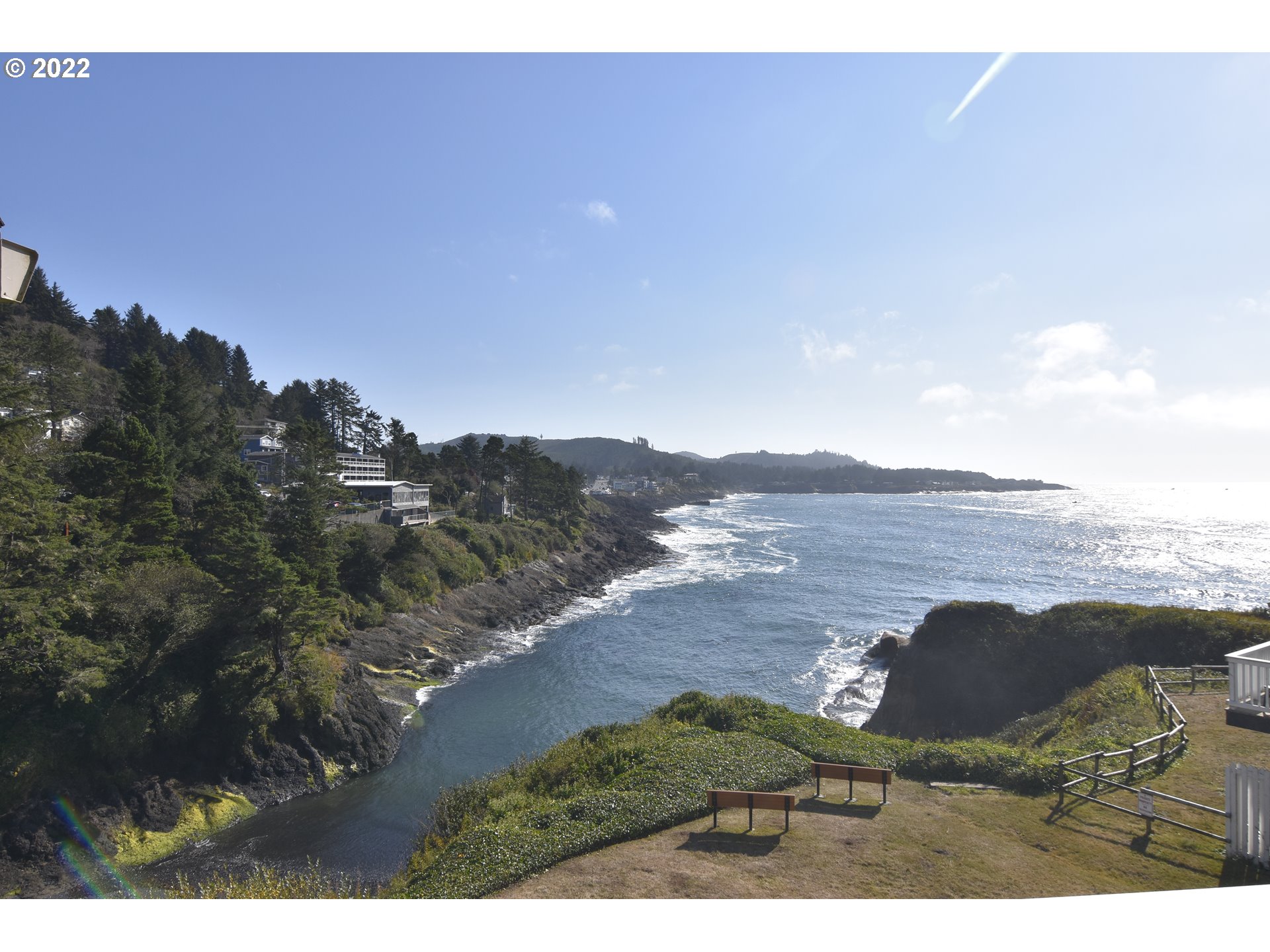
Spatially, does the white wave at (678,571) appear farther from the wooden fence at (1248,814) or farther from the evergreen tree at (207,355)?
the evergreen tree at (207,355)

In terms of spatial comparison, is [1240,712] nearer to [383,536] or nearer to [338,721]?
[338,721]

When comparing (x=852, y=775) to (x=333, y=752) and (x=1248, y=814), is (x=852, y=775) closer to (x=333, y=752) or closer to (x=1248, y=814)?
(x=1248, y=814)

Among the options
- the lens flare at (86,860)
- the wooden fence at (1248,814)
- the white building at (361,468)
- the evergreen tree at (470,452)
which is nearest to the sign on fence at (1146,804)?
the wooden fence at (1248,814)

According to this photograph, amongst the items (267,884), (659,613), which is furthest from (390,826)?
(659,613)

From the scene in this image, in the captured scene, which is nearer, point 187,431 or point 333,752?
point 333,752

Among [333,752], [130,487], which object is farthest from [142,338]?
[333,752]

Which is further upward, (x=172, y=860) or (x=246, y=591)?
(x=246, y=591)
